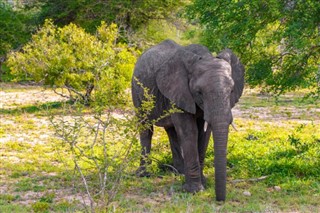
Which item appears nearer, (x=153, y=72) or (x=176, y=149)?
(x=153, y=72)

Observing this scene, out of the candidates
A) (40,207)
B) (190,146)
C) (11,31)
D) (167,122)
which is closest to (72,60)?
(167,122)

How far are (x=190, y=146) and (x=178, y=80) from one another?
964 millimetres

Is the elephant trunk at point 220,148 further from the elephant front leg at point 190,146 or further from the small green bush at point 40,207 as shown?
the small green bush at point 40,207

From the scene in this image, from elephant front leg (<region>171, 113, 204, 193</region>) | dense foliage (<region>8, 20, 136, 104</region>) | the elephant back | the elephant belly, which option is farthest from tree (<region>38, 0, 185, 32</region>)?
elephant front leg (<region>171, 113, 204, 193</region>)

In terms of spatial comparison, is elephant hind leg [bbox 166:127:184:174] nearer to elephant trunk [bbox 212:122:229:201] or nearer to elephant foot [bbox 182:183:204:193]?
elephant foot [bbox 182:183:204:193]

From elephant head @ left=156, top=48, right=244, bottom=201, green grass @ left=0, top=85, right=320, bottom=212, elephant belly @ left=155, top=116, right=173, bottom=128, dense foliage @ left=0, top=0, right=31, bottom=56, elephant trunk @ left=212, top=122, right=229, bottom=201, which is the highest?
elephant head @ left=156, top=48, right=244, bottom=201

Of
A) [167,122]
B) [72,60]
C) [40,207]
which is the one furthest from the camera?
[72,60]

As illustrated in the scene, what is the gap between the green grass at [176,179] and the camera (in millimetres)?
7758

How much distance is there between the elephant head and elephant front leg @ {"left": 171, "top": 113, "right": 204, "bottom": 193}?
0.89 feet

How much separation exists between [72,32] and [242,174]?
1059cm

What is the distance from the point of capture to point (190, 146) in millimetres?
8516

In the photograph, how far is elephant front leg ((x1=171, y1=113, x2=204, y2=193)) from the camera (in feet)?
27.9

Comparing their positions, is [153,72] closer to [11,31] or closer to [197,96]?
[197,96]

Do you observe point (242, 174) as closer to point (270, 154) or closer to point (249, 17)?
point (270, 154)
